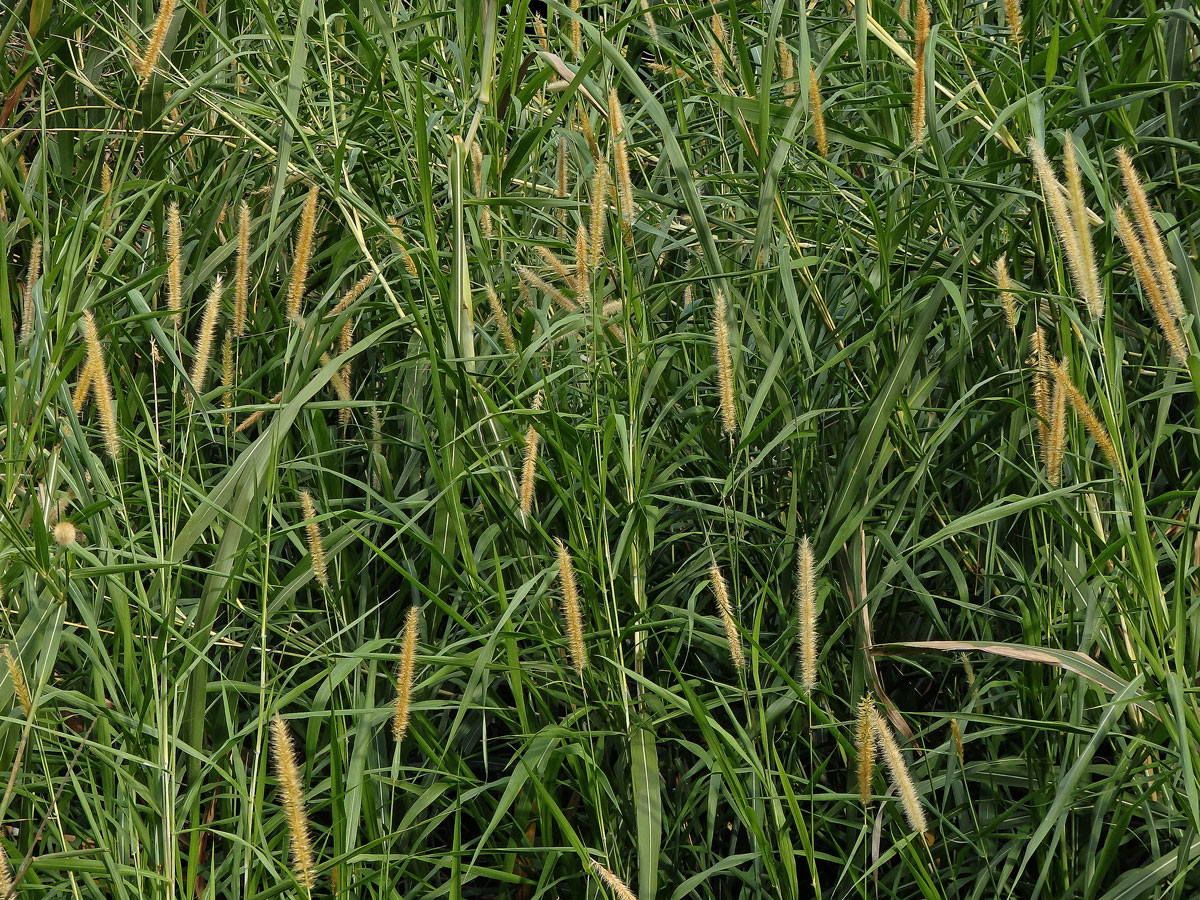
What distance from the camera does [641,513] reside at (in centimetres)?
147

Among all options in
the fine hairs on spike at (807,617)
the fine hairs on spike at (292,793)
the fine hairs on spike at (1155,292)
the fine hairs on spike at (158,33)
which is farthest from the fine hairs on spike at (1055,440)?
the fine hairs on spike at (158,33)

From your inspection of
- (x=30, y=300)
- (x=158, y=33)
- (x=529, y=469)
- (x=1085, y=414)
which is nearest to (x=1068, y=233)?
(x=1085, y=414)

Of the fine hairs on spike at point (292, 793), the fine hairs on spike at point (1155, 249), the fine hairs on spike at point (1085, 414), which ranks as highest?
the fine hairs on spike at point (1155, 249)

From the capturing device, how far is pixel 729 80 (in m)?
2.17

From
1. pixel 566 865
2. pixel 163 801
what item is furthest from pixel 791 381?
pixel 163 801

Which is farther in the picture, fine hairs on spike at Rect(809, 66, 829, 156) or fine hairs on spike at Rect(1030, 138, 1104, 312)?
fine hairs on spike at Rect(809, 66, 829, 156)

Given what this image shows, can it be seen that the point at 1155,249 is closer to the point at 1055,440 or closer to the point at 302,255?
the point at 1055,440

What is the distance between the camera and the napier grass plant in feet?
4.45

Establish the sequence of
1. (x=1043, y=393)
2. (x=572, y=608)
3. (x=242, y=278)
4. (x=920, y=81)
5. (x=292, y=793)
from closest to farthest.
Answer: (x=292, y=793), (x=572, y=608), (x=1043, y=393), (x=920, y=81), (x=242, y=278)

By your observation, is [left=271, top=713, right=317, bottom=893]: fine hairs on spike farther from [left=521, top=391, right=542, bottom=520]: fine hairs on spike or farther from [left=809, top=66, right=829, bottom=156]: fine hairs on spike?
[left=809, top=66, right=829, bottom=156]: fine hairs on spike

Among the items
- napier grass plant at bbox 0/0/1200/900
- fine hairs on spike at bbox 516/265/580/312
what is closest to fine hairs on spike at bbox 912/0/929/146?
napier grass plant at bbox 0/0/1200/900

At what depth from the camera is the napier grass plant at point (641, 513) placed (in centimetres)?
136

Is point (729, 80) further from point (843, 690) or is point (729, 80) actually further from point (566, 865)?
point (566, 865)

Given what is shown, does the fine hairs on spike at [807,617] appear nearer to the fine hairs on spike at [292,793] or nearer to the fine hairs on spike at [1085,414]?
the fine hairs on spike at [1085,414]
